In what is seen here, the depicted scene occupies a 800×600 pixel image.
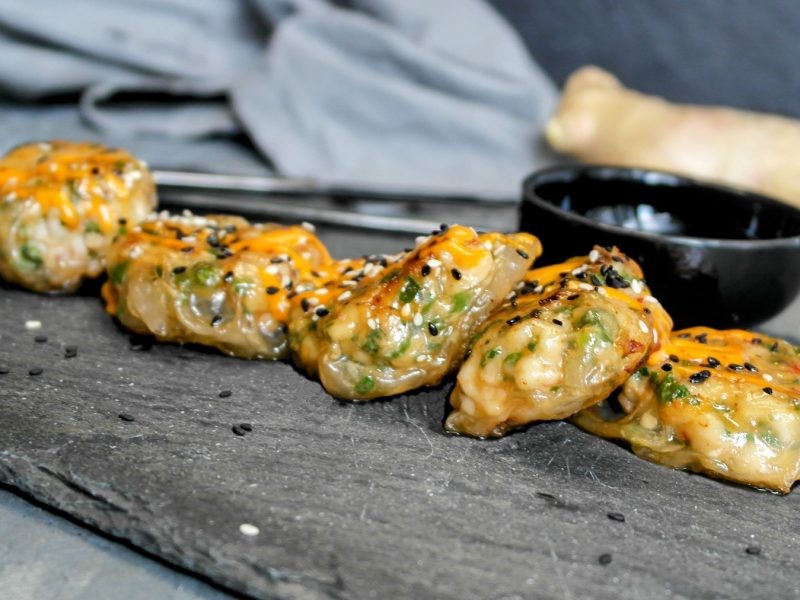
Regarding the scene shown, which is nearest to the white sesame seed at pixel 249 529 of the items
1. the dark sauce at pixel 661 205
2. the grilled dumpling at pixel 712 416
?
the grilled dumpling at pixel 712 416

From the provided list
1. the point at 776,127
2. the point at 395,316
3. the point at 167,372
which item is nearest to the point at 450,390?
the point at 395,316

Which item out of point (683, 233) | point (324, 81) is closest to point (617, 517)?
point (683, 233)

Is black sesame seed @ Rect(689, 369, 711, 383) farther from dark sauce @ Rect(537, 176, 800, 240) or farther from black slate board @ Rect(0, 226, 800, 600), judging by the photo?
dark sauce @ Rect(537, 176, 800, 240)

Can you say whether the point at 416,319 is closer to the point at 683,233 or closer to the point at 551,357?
the point at 551,357

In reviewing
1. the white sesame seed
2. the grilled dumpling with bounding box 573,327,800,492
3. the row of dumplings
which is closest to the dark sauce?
the row of dumplings

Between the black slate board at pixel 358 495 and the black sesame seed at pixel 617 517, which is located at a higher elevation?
the black sesame seed at pixel 617 517

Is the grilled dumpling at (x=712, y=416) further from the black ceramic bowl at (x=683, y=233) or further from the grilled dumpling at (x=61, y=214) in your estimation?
the grilled dumpling at (x=61, y=214)

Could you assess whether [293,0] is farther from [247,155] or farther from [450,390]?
[450,390]
